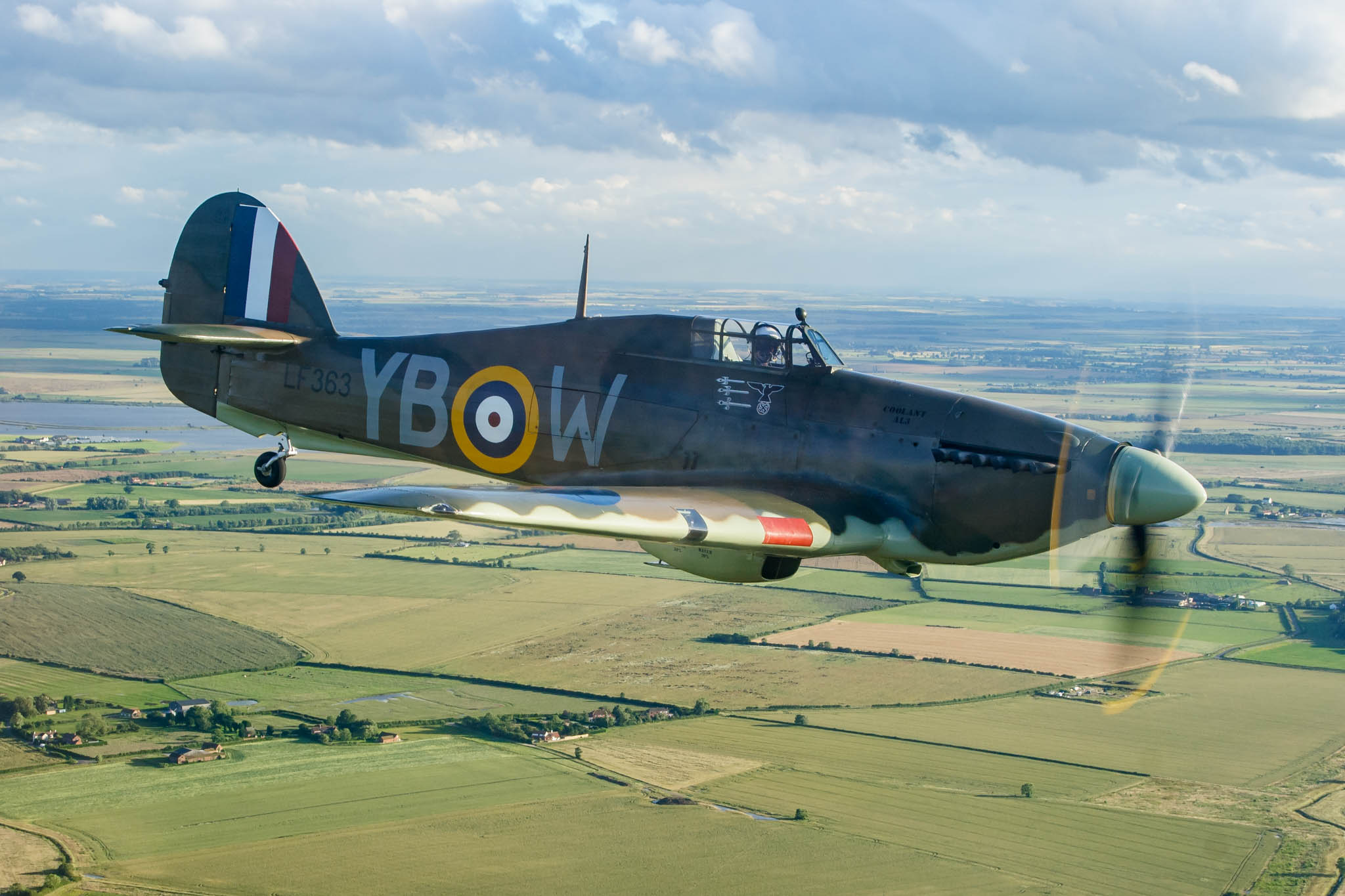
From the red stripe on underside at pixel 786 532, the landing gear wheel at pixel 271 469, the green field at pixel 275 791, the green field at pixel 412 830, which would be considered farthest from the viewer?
the green field at pixel 275 791

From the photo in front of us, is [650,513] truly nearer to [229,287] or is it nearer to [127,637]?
[229,287]

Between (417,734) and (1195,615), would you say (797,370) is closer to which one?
(417,734)

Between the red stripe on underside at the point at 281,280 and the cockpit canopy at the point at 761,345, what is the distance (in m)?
8.40

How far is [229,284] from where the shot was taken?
21625 millimetres

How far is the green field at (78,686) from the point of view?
4294 cm

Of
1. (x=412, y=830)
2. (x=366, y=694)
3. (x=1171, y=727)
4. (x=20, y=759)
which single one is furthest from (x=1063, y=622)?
(x=20, y=759)

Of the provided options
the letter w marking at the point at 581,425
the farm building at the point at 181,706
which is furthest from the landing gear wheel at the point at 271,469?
the farm building at the point at 181,706

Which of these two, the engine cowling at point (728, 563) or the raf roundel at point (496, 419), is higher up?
the raf roundel at point (496, 419)

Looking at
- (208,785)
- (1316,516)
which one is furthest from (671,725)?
(1316,516)

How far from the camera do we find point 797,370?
54.3 feet

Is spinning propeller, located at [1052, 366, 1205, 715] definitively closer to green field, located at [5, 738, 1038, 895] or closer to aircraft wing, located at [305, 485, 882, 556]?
aircraft wing, located at [305, 485, 882, 556]

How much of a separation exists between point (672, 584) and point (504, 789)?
26859 mm

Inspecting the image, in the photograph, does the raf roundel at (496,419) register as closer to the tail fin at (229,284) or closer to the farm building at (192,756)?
the tail fin at (229,284)

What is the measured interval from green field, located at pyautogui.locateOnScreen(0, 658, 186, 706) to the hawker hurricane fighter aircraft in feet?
86.8
